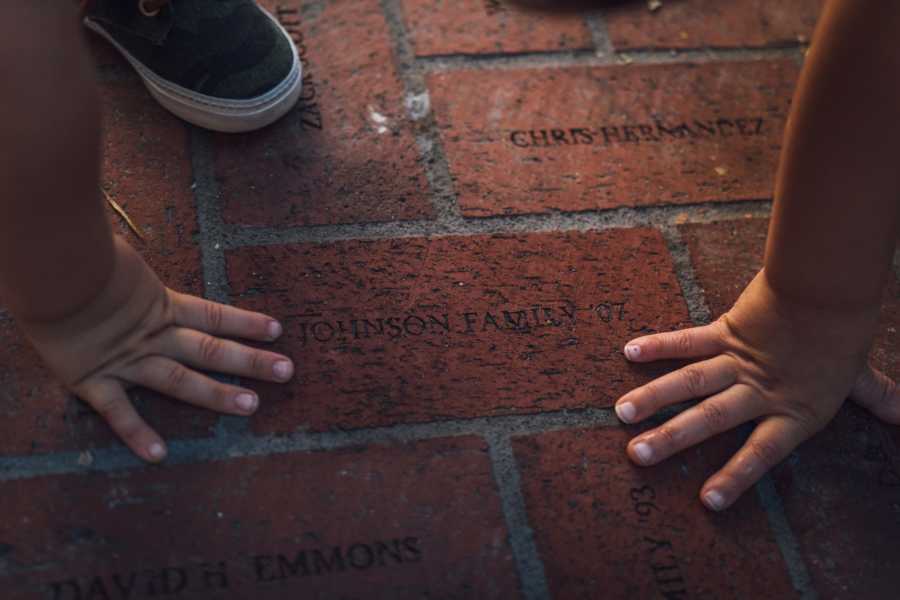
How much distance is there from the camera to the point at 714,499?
40.8 inches

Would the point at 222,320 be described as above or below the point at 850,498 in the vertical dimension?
above

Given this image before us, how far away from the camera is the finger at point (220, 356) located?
3.37ft

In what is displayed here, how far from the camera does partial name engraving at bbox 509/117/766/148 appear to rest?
1.34 metres

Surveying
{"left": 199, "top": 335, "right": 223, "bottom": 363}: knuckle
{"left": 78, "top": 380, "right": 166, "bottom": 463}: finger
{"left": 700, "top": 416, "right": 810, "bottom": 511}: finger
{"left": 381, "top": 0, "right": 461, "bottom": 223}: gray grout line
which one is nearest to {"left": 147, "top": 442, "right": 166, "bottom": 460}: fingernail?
{"left": 78, "top": 380, "right": 166, "bottom": 463}: finger

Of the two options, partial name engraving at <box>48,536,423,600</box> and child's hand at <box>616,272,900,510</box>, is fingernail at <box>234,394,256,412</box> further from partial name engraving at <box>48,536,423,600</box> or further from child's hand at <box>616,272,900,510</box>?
child's hand at <box>616,272,900,510</box>

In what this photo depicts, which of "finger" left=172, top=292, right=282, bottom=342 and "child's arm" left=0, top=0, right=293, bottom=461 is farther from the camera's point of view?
"finger" left=172, top=292, right=282, bottom=342

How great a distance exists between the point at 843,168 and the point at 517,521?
1.55ft

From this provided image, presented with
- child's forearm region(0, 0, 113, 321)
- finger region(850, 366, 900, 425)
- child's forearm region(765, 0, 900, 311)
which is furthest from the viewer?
finger region(850, 366, 900, 425)

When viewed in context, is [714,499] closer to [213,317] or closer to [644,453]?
[644,453]

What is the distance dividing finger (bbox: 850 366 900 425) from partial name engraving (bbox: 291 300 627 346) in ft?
0.90

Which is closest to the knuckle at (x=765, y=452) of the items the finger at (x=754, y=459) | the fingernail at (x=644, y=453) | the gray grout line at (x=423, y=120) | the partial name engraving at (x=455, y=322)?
the finger at (x=754, y=459)

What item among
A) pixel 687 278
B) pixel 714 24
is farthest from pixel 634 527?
pixel 714 24

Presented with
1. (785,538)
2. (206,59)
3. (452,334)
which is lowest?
(785,538)

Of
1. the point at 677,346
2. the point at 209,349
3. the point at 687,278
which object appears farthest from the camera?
the point at 687,278
